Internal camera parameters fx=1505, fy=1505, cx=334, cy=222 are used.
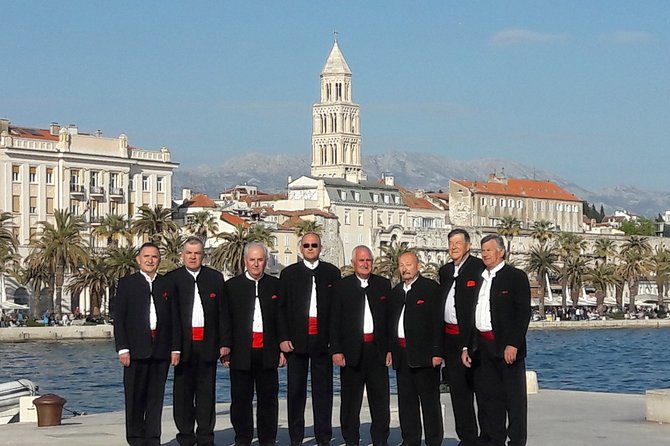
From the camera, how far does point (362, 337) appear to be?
49.2 ft

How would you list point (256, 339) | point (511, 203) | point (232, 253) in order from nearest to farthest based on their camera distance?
1. point (256, 339)
2. point (232, 253)
3. point (511, 203)

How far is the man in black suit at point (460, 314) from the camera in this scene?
14.3m

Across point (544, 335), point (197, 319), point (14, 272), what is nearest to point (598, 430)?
point (197, 319)

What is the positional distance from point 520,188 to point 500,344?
168 meters

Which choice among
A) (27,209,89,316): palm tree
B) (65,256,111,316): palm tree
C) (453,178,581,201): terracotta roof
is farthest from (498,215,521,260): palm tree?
(27,209,89,316): palm tree

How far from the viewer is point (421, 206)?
16225 centimetres

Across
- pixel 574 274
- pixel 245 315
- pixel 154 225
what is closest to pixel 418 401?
pixel 245 315

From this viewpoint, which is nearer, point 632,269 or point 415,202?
point 632,269

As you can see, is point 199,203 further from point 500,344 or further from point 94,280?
point 500,344

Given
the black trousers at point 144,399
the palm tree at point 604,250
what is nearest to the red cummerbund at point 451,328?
the black trousers at point 144,399

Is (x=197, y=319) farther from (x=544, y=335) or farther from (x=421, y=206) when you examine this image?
(x=421, y=206)

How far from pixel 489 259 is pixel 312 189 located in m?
135

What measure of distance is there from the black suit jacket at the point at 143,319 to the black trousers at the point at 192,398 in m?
0.36

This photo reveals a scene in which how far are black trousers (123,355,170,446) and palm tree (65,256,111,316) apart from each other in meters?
78.8
